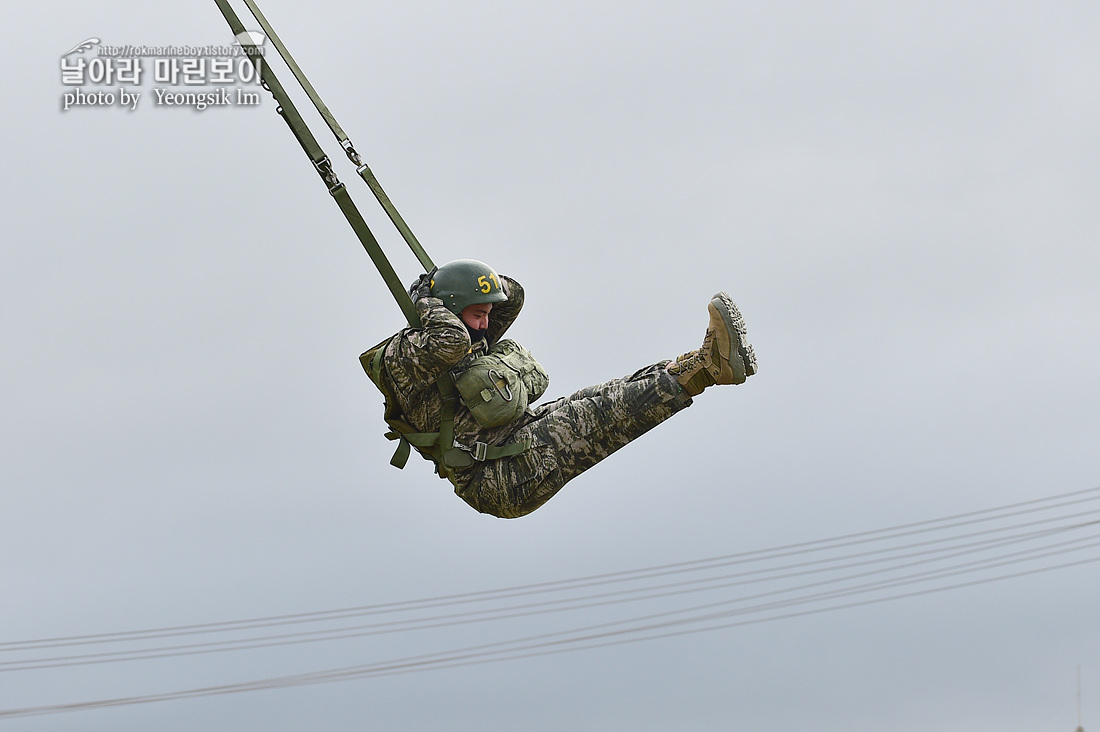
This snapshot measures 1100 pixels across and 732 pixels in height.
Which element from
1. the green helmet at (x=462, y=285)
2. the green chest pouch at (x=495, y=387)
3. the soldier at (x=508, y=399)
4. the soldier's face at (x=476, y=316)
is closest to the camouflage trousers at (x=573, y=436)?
the soldier at (x=508, y=399)

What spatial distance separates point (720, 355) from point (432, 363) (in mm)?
2872

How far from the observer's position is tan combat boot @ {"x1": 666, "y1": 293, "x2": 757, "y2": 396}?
1830cm

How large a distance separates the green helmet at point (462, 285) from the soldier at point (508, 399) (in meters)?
0.01

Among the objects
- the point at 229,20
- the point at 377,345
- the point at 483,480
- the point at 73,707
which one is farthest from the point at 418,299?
the point at 73,707

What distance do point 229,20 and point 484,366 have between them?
4243 millimetres

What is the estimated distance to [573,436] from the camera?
62.9 feet

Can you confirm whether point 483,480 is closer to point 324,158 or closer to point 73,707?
point 324,158

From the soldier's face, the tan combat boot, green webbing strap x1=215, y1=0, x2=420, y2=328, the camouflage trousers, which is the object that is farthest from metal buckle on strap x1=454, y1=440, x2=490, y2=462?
the tan combat boot

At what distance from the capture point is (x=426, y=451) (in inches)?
760

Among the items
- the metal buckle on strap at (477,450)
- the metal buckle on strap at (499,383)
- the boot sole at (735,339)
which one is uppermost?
the metal buckle on strap at (499,383)

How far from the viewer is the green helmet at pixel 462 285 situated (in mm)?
18812

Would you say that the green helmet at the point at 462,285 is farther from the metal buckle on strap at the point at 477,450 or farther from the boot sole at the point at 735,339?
the boot sole at the point at 735,339

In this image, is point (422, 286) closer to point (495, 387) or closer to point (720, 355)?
point (495, 387)

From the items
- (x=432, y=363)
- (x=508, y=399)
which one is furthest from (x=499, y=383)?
(x=432, y=363)
